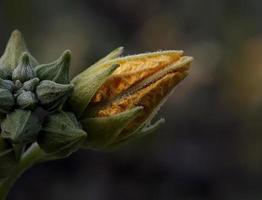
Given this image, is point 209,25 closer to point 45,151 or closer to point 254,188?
point 254,188

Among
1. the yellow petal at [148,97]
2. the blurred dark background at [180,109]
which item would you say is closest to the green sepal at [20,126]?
the yellow petal at [148,97]

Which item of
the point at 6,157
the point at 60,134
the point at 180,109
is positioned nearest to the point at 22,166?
the point at 6,157

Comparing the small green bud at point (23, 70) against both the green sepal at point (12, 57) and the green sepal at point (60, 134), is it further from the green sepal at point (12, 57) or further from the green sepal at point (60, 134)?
the green sepal at point (60, 134)

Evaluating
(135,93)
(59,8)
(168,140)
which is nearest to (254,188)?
(168,140)

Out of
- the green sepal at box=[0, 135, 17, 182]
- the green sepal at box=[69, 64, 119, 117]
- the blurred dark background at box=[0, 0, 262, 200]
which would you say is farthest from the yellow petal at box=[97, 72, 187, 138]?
the blurred dark background at box=[0, 0, 262, 200]

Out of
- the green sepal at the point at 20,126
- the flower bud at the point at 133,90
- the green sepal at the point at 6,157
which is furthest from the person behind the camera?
the flower bud at the point at 133,90

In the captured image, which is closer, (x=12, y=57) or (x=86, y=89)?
(x=86, y=89)

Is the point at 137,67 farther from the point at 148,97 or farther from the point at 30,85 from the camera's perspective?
the point at 30,85
